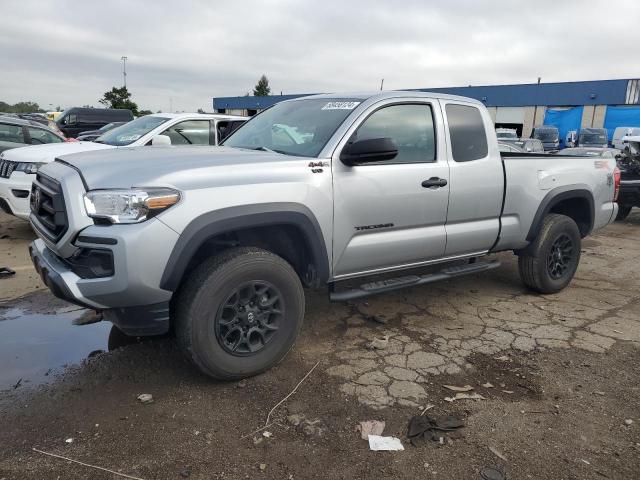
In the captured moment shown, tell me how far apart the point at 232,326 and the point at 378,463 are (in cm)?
121

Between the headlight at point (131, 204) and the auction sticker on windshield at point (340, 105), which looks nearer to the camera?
the headlight at point (131, 204)

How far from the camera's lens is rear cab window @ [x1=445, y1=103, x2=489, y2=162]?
4.33m

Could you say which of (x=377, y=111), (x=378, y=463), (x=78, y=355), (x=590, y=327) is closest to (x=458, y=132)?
(x=377, y=111)

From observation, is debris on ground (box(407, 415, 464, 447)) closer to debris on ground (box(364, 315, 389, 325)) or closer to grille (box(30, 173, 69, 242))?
debris on ground (box(364, 315, 389, 325))

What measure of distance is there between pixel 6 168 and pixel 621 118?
3254cm

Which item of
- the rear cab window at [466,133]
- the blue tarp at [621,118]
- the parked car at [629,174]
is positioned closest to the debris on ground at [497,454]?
the rear cab window at [466,133]

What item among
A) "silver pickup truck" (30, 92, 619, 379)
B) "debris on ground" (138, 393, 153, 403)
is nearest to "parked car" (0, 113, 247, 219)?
"silver pickup truck" (30, 92, 619, 379)

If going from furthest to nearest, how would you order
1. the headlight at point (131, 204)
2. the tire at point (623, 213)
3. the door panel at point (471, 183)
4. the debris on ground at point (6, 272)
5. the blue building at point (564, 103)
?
1. the blue building at point (564, 103)
2. the tire at point (623, 213)
3. the debris on ground at point (6, 272)
4. the door panel at point (471, 183)
5. the headlight at point (131, 204)

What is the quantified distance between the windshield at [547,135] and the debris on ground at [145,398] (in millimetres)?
28618

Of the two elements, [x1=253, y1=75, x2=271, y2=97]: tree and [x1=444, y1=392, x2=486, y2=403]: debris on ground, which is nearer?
[x1=444, y1=392, x2=486, y2=403]: debris on ground

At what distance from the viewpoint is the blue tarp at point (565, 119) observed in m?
32.0

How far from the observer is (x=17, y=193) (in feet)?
21.9

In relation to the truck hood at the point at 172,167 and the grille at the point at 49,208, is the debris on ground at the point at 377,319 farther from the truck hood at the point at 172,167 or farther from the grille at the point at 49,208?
the grille at the point at 49,208

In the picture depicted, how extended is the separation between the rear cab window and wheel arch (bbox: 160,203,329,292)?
159 cm
